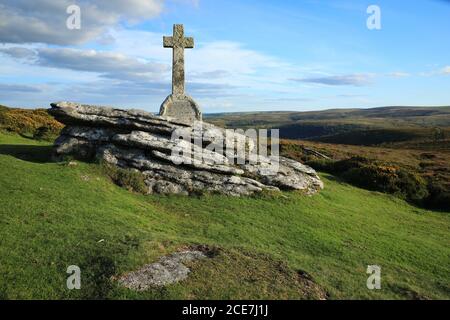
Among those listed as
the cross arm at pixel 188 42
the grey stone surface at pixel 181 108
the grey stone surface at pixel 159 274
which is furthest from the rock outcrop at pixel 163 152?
the grey stone surface at pixel 159 274

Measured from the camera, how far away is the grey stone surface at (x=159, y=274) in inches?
474

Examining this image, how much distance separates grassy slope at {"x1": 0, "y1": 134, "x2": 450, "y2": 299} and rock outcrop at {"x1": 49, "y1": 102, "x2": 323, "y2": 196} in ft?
4.03

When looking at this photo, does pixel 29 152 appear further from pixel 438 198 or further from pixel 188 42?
pixel 438 198

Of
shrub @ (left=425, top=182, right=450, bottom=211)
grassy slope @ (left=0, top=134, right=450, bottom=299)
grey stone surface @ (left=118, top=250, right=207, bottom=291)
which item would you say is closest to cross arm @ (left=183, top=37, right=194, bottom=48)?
grassy slope @ (left=0, top=134, right=450, bottom=299)

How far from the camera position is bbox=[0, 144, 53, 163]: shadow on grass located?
25.9m

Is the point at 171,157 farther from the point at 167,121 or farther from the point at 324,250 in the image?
the point at 324,250

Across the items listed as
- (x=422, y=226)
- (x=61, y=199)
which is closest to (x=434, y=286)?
(x=422, y=226)

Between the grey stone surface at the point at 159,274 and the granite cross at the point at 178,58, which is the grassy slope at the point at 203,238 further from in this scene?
the granite cross at the point at 178,58

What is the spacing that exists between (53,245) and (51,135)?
2599 cm

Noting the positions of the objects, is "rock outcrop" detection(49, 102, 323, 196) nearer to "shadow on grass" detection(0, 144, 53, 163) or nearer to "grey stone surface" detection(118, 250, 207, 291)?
"shadow on grass" detection(0, 144, 53, 163)

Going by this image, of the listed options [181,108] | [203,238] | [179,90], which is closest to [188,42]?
[179,90]

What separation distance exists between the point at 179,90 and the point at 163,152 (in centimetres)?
565

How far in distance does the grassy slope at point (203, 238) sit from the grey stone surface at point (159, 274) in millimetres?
319

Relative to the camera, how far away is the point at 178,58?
91.9 ft
